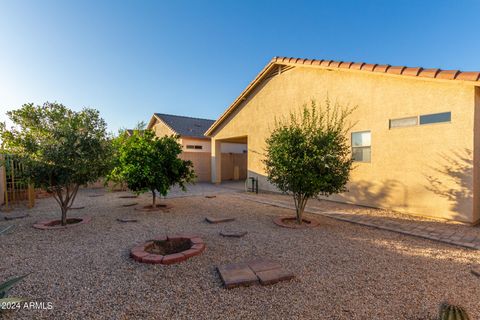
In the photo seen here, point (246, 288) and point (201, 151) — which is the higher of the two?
point (201, 151)

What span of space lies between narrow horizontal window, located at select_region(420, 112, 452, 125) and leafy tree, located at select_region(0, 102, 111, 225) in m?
9.18

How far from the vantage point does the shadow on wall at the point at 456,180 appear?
5.84 meters

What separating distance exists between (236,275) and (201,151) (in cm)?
1585

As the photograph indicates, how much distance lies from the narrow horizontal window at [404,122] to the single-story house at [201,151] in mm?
12646

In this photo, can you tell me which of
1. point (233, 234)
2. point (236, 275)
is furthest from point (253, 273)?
point (233, 234)

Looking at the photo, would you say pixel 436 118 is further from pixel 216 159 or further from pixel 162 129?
pixel 162 129

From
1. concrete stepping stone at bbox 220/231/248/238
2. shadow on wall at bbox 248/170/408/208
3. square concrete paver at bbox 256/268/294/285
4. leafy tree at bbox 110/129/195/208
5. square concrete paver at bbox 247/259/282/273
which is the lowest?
concrete stepping stone at bbox 220/231/248/238

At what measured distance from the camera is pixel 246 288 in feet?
9.54

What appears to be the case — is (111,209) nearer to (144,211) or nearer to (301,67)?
(144,211)

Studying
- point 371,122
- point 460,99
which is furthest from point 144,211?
point 460,99

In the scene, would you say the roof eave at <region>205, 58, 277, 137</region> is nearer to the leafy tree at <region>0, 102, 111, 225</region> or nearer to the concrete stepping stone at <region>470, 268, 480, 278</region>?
the leafy tree at <region>0, 102, 111, 225</region>

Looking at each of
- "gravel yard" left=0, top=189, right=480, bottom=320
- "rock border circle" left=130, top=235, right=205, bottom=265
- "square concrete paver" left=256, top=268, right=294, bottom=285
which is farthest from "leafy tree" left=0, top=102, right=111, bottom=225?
"square concrete paver" left=256, top=268, right=294, bottom=285

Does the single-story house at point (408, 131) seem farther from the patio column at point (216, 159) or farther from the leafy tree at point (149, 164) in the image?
the patio column at point (216, 159)

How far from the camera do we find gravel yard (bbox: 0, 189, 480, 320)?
248 centimetres
